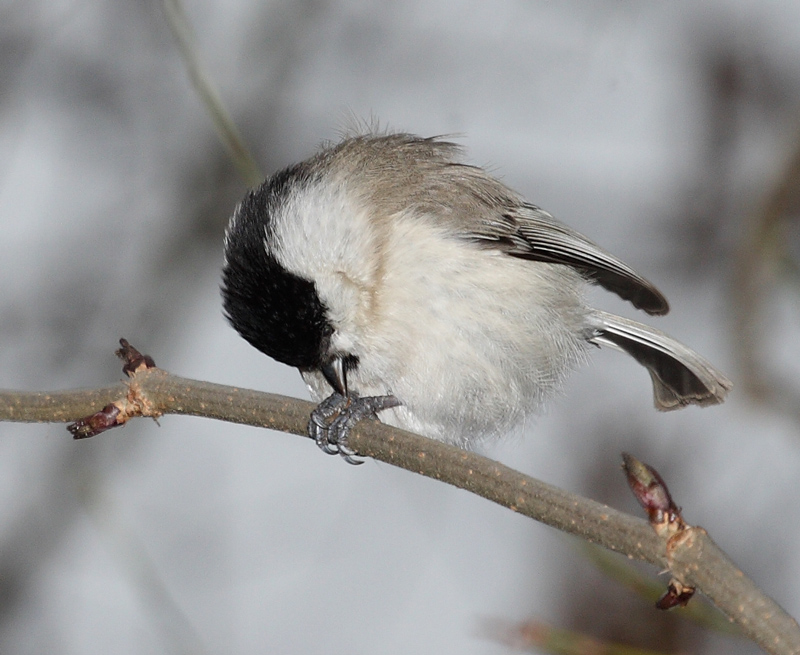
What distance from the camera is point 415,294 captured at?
8.84 ft

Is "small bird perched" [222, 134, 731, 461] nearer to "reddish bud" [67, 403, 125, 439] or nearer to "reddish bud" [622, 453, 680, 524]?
"reddish bud" [67, 403, 125, 439]

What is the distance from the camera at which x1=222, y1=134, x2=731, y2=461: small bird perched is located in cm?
269

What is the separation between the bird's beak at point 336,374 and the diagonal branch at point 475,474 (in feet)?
1.62

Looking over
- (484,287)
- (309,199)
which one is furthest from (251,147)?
(484,287)

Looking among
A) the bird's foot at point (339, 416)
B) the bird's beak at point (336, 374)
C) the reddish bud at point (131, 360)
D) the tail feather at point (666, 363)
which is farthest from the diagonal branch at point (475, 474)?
the tail feather at point (666, 363)

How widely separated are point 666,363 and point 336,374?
4.23 feet

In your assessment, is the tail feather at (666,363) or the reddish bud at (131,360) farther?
the tail feather at (666,363)

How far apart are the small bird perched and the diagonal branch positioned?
0.27 metres

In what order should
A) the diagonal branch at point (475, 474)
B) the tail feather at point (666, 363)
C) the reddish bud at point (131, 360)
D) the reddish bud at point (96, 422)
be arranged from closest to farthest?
the diagonal branch at point (475, 474) < the reddish bud at point (96, 422) < the reddish bud at point (131, 360) < the tail feather at point (666, 363)

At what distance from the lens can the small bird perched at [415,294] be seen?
269cm

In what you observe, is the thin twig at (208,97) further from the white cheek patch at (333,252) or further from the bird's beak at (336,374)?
the bird's beak at (336,374)

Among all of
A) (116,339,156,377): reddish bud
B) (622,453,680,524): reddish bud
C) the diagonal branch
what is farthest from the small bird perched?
(622,453,680,524): reddish bud

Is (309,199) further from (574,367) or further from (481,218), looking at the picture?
(574,367)

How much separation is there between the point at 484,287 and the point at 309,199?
24.8 inches
